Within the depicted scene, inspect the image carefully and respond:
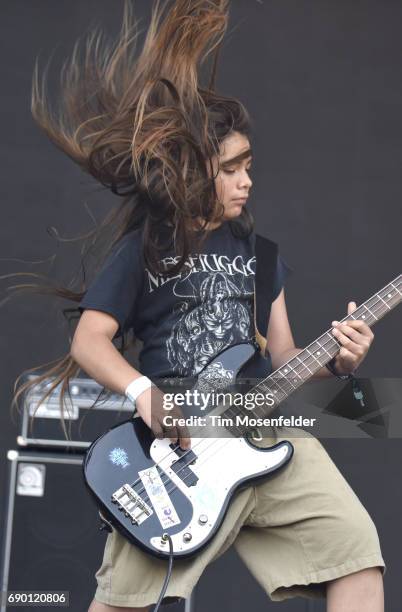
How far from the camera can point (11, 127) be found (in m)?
4.16

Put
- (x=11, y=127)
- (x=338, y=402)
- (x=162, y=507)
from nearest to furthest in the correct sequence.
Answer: (x=162, y=507) → (x=338, y=402) → (x=11, y=127)

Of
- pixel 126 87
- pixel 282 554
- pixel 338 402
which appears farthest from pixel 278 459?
pixel 126 87

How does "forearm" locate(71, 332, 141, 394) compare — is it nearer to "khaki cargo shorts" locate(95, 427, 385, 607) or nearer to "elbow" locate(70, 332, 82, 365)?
"elbow" locate(70, 332, 82, 365)

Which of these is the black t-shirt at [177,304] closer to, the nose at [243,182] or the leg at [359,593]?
the nose at [243,182]

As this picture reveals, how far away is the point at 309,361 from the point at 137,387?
462 mm

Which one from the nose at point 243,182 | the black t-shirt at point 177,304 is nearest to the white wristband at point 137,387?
the black t-shirt at point 177,304

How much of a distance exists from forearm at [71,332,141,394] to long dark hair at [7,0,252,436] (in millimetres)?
254

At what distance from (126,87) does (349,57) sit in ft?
4.13

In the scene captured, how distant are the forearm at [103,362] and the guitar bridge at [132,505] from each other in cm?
26

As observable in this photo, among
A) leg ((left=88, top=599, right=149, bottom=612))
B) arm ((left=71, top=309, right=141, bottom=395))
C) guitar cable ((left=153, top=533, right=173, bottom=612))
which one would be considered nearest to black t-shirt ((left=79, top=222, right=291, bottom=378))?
arm ((left=71, top=309, right=141, bottom=395))

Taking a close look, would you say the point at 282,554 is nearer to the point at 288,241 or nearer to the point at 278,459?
the point at 278,459

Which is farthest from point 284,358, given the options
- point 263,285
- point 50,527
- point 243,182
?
point 50,527

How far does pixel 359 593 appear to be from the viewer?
2.68 m

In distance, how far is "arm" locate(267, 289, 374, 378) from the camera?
2.90m
